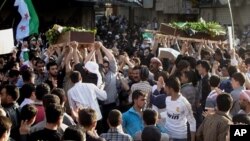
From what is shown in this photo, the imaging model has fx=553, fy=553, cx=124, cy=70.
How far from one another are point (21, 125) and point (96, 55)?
192 inches

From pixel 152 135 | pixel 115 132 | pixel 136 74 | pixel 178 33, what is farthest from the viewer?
pixel 178 33

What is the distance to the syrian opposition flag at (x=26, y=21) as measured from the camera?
12875 millimetres

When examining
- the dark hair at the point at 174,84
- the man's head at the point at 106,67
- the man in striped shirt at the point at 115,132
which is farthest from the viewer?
the man's head at the point at 106,67

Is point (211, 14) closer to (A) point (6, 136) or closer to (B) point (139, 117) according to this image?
(B) point (139, 117)

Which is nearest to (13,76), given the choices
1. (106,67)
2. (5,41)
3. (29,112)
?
(5,41)

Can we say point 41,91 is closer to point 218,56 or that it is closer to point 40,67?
point 40,67

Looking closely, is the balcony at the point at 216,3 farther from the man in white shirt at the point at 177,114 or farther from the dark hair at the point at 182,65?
the man in white shirt at the point at 177,114

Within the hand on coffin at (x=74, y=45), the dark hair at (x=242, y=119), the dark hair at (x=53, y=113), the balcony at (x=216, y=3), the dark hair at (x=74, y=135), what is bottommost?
the dark hair at (x=242, y=119)

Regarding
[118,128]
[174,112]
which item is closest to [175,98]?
[174,112]

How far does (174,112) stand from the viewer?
7516mm

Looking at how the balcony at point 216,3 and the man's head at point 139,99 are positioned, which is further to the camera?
the balcony at point 216,3

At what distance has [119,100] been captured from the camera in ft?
30.8

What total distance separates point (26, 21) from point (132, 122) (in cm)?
672

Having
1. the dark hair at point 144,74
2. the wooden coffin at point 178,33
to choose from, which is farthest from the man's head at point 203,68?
the wooden coffin at point 178,33
